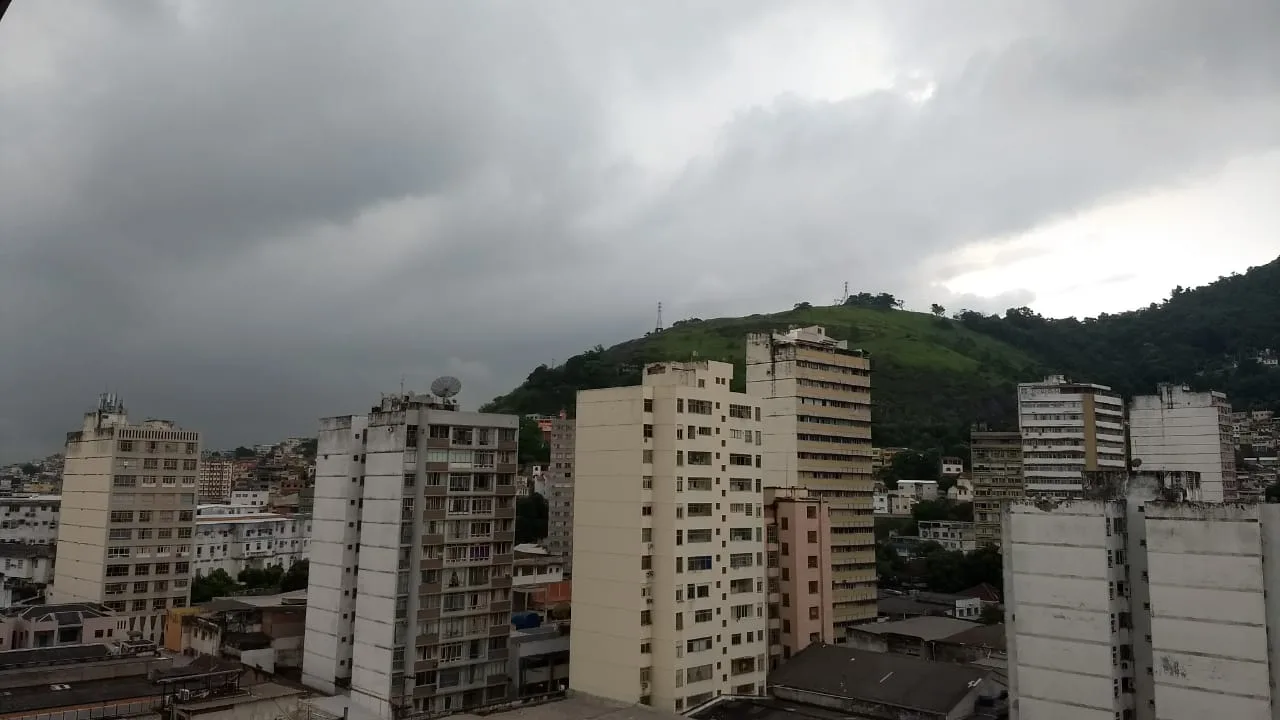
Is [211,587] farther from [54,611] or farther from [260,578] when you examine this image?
[54,611]

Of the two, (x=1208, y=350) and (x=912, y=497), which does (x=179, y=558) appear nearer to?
(x=912, y=497)

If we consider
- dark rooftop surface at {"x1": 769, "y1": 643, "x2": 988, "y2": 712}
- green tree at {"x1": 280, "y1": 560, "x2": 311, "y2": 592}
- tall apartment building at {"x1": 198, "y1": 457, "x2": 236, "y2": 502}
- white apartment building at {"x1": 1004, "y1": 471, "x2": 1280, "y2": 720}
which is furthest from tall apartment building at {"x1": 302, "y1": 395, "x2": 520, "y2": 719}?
tall apartment building at {"x1": 198, "y1": 457, "x2": 236, "y2": 502}

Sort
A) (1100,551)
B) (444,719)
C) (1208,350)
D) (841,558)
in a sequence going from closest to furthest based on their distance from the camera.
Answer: (1100,551), (444,719), (841,558), (1208,350)

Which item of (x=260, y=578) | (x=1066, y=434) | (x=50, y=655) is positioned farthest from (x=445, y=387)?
(x=1066, y=434)

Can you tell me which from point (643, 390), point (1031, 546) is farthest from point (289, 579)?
point (1031, 546)

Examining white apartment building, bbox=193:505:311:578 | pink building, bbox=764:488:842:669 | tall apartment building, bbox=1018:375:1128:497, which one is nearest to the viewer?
pink building, bbox=764:488:842:669

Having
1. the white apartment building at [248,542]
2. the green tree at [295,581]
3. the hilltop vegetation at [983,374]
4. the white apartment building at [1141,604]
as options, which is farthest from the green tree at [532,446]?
the white apartment building at [1141,604]

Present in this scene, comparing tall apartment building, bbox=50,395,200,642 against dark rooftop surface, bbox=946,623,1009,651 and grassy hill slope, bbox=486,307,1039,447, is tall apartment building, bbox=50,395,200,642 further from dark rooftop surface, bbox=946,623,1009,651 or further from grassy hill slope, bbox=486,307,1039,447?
grassy hill slope, bbox=486,307,1039,447
